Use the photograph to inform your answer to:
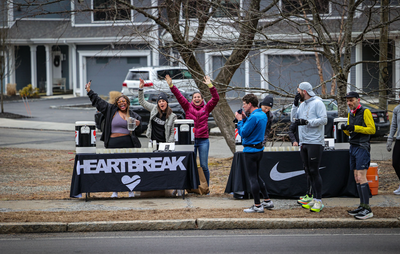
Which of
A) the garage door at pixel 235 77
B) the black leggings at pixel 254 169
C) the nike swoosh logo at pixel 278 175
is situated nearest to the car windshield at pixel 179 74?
the garage door at pixel 235 77

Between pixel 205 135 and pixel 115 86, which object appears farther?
pixel 115 86

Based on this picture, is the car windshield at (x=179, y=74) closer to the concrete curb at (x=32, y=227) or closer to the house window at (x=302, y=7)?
the house window at (x=302, y=7)

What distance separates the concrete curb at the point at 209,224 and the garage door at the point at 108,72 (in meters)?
26.5

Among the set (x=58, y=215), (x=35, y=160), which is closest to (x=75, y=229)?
(x=58, y=215)

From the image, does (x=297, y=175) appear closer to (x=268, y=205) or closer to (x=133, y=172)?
(x=268, y=205)

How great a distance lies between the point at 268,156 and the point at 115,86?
86.1ft

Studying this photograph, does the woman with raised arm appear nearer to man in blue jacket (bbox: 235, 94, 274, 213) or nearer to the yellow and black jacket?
man in blue jacket (bbox: 235, 94, 274, 213)

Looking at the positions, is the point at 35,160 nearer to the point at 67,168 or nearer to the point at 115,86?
the point at 67,168

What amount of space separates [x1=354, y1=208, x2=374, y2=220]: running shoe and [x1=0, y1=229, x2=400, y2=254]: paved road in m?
0.22

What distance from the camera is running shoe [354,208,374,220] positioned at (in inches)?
274

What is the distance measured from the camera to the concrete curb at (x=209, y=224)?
22.1 feet

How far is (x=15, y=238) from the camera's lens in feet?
21.2

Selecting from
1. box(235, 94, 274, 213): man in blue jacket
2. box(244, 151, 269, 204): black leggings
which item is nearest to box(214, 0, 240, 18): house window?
box(235, 94, 274, 213): man in blue jacket

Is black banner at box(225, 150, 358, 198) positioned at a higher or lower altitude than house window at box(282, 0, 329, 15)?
lower
